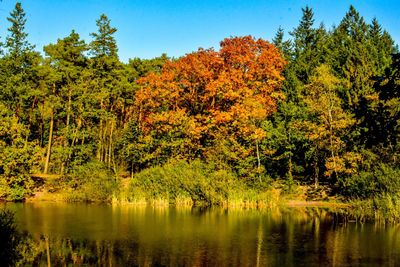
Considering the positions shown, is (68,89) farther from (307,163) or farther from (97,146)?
(307,163)

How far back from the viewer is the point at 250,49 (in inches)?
1567

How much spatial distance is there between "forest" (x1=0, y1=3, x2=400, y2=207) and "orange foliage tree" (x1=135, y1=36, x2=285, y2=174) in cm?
11

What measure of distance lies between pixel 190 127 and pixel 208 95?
3.24 metres

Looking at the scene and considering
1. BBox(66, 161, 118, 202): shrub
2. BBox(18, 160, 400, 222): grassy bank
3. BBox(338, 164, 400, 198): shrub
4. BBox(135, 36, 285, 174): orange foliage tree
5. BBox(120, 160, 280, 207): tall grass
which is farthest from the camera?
BBox(135, 36, 285, 174): orange foliage tree

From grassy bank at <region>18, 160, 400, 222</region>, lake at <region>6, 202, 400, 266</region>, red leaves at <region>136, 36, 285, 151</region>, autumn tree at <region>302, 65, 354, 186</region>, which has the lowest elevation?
lake at <region>6, 202, 400, 266</region>

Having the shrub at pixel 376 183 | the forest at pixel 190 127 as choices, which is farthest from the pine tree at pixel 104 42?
the shrub at pixel 376 183

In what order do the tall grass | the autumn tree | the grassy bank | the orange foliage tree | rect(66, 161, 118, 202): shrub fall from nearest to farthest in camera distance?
the tall grass < the grassy bank < the autumn tree < rect(66, 161, 118, 202): shrub < the orange foliage tree

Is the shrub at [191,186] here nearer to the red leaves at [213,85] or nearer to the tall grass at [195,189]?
the tall grass at [195,189]

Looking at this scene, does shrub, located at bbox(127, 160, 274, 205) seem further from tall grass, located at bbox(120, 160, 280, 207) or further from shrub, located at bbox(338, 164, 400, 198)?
shrub, located at bbox(338, 164, 400, 198)

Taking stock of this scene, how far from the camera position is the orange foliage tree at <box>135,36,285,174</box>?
37.6 meters

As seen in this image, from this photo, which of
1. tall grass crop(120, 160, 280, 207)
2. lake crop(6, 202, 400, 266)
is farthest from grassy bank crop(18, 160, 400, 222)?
lake crop(6, 202, 400, 266)

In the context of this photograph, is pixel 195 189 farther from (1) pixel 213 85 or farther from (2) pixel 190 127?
(1) pixel 213 85

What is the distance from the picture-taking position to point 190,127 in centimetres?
3775

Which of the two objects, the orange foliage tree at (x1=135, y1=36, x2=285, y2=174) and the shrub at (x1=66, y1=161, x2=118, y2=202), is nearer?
the shrub at (x1=66, y1=161, x2=118, y2=202)
